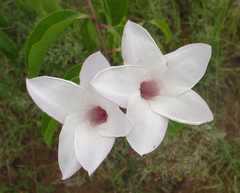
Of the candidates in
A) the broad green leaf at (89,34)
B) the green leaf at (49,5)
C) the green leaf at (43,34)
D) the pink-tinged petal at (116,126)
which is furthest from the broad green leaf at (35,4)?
the pink-tinged petal at (116,126)

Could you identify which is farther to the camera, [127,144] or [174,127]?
[127,144]

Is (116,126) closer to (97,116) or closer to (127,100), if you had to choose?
(127,100)

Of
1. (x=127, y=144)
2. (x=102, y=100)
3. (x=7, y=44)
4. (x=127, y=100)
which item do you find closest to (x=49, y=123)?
(x=102, y=100)

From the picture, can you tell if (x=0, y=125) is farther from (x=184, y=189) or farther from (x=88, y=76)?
(x=184, y=189)

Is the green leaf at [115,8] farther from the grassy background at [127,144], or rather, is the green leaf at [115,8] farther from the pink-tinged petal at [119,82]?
the grassy background at [127,144]

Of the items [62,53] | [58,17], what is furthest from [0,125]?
[58,17]

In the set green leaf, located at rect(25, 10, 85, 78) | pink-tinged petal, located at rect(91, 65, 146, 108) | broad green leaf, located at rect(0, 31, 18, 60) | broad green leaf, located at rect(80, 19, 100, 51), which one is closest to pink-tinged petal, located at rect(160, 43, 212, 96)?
pink-tinged petal, located at rect(91, 65, 146, 108)
